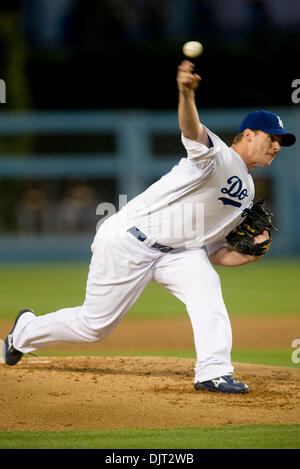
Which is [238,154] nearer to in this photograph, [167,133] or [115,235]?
[115,235]

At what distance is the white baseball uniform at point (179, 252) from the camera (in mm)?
4668

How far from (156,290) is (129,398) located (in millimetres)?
7414

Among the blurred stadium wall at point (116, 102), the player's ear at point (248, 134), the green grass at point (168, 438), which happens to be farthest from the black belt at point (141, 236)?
the blurred stadium wall at point (116, 102)

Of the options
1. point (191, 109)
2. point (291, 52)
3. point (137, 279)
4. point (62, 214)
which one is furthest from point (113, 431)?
point (291, 52)

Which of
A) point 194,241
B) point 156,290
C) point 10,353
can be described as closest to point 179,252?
point 194,241

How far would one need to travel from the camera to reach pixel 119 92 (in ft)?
56.9

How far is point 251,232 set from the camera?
4992 millimetres

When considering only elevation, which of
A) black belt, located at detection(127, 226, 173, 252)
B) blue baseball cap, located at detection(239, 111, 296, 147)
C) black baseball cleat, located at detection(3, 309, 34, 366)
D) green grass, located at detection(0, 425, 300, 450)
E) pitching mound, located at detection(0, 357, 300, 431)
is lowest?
green grass, located at detection(0, 425, 300, 450)

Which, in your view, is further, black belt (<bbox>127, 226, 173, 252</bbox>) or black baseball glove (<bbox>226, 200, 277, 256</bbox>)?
black baseball glove (<bbox>226, 200, 277, 256</bbox>)

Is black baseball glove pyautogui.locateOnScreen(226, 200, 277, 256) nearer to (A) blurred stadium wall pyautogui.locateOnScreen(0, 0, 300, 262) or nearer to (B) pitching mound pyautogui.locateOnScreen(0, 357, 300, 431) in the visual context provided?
(B) pitching mound pyautogui.locateOnScreen(0, 357, 300, 431)

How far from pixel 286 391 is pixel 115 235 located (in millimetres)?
1364

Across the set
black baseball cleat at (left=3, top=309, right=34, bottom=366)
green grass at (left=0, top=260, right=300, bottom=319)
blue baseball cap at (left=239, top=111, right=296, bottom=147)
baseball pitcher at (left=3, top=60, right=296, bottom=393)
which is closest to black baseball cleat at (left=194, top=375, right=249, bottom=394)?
baseball pitcher at (left=3, top=60, right=296, bottom=393)

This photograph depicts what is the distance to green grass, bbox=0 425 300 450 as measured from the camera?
12.1 feet

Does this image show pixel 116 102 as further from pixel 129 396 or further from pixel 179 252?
pixel 129 396
